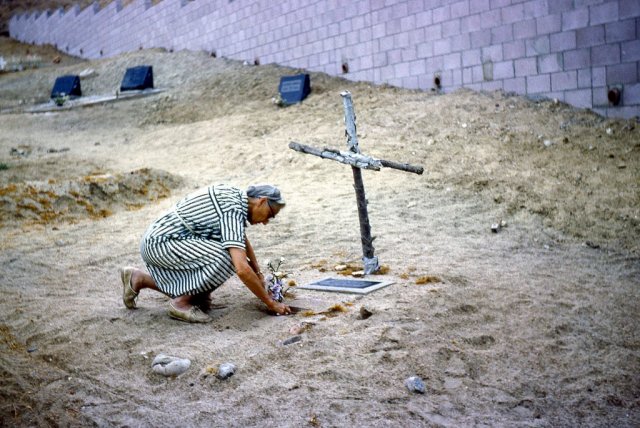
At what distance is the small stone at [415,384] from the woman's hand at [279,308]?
125cm

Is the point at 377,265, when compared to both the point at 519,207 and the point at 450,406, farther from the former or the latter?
the point at 519,207

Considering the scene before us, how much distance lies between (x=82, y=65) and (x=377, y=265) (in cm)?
1836

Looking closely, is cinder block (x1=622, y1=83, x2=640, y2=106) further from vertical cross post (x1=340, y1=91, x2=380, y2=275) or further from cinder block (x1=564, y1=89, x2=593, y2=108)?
vertical cross post (x1=340, y1=91, x2=380, y2=275)

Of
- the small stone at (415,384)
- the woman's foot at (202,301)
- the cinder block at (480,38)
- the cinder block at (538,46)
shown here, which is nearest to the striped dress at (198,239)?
the woman's foot at (202,301)

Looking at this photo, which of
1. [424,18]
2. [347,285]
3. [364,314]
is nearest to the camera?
[364,314]

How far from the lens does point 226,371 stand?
3.54 m

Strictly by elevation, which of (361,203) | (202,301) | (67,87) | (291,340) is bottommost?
(291,340)

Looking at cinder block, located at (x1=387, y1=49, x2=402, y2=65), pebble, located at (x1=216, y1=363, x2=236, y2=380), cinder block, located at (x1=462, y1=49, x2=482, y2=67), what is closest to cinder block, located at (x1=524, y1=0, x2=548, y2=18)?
cinder block, located at (x1=462, y1=49, x2=482, y2=67)

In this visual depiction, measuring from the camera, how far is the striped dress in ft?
13.9

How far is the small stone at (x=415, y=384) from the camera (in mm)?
3324

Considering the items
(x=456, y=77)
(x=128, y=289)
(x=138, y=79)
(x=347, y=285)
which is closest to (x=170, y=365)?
(x=128, y=289)

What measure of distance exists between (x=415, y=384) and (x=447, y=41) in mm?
8401

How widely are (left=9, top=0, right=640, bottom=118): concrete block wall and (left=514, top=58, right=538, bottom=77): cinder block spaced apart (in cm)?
2

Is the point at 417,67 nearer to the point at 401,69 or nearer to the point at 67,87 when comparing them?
the point at 401,69
